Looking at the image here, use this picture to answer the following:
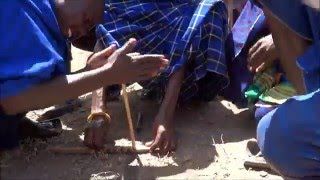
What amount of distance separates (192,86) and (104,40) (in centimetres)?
54

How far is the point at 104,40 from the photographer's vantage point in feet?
10.2

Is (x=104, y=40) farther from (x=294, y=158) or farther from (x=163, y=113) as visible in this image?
(x=294, y=158)

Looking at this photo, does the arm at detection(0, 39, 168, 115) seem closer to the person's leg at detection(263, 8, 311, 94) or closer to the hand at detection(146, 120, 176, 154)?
the hand at detection(146, 120, 176, 154)

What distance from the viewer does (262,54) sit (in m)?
2.85

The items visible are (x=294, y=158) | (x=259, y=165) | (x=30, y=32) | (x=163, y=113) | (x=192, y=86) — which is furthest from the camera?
(x=192, y=86)

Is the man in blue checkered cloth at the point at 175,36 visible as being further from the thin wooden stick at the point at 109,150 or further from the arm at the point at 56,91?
the arm at the point at 56,91

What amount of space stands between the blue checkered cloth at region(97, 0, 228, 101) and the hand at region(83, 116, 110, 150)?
39 cm

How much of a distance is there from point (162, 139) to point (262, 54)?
0.64 metres

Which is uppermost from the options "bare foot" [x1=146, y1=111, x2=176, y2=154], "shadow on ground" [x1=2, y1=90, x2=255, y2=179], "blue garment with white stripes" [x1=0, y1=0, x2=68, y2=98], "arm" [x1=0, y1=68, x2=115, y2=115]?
"blue garment with white stripes" [x1=0, y1=0, x2=68, y2=98]

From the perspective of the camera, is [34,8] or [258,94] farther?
[258,94]

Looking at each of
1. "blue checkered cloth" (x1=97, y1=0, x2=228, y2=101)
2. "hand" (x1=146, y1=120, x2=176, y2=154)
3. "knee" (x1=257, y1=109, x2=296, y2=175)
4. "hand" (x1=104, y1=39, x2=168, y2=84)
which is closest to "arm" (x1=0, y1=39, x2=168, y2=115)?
"hand" (x1=104, y1=39, x2=168, y2=84)

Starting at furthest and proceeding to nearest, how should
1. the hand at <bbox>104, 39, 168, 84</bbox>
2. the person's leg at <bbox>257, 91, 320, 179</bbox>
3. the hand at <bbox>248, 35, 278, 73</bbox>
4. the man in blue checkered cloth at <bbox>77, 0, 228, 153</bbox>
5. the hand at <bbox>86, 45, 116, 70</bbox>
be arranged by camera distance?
the man in blue checkered cloth at <bbox>77, 0, 228, 153</bbox> < the hand at <bbox>248, 35, 278, 73</bbox> < the hand at <bbox>86, 45, 116, 70</bbox> < the hand at <bbox>104, 39, 168, 84</bbox> < the person's leg at <bbox>257, 91, 320, 179</bbox>

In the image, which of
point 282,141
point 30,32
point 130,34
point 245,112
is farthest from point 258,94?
point 30,32

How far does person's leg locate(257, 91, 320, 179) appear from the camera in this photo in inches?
75.2
